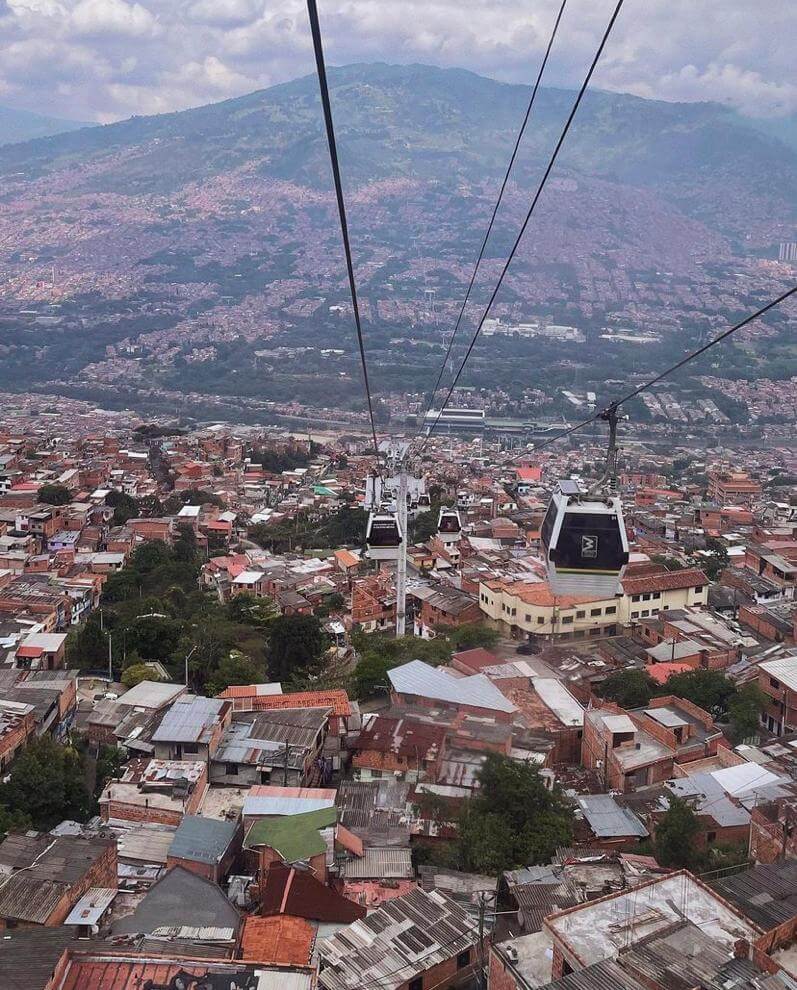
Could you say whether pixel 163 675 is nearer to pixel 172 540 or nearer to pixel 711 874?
pixel 711 874

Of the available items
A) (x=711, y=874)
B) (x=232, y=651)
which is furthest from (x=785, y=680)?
(x=232, y=651)

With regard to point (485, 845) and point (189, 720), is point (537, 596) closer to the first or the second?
point (189, 720)

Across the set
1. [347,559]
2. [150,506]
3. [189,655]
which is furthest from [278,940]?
[150,506]

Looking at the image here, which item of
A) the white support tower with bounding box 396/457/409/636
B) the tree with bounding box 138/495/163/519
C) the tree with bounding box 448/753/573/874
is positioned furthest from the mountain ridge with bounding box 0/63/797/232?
the tree with bounding box 448/753/573/874

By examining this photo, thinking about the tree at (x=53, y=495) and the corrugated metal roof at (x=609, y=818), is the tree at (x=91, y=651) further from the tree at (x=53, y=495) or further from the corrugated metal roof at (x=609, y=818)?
the tree at (x=53, y=495)

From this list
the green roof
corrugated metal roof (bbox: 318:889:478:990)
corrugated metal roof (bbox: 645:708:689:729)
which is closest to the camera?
corrugated metal roof (bbox: 318:889:478:990)

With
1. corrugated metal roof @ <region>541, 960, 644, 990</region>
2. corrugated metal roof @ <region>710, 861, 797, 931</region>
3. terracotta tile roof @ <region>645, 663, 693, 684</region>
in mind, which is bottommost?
terracotta tile roof @ <region>645, 663, 693, 684</region>

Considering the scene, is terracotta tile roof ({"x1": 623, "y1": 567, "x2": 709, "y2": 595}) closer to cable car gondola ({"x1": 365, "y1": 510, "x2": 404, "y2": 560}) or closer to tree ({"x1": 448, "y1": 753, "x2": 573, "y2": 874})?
cable car gondola ({"x1": 365, "y1": 510, "x2": 404, "y2": 560})
